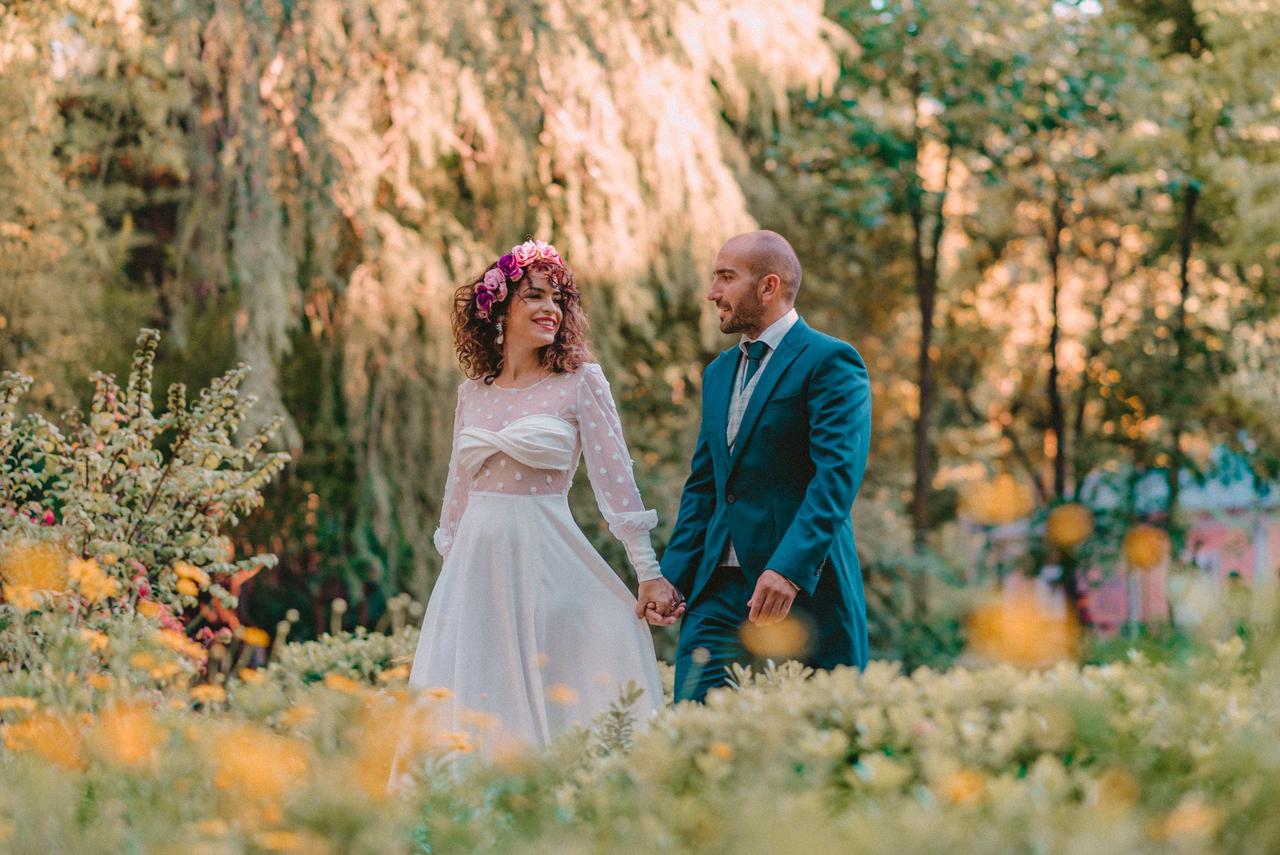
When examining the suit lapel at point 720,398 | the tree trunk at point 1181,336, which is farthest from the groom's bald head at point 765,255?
the tree trunk at point 1181,336

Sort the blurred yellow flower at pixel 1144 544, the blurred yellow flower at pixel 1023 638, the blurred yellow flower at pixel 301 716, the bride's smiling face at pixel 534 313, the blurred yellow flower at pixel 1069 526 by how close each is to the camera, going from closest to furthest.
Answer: the blurred yellow flower at pixel 301 716 → the blurred yellow flower at pixel 1023 638 → the bride's smiling face at pixel 534 313 → the blurred yellow flower at pixel 1144 544 → the blurred yellow flower at pixel 1069 526

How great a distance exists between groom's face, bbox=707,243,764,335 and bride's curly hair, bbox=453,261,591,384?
554 mm

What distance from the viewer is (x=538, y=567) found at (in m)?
4.35

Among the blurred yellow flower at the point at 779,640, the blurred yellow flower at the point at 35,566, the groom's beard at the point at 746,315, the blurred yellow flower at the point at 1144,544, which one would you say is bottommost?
the blurred yellow flower at the point at 1144,544

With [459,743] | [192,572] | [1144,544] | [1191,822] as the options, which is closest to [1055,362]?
[1144,544]

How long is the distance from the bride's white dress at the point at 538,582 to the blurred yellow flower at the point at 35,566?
3.36ft

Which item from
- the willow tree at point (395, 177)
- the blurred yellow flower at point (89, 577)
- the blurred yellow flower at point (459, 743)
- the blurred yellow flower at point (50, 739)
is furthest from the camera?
the willow tree at point (395, 177)

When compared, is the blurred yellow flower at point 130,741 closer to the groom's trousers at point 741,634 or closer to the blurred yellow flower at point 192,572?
the blurred yellow flower at point 192,572

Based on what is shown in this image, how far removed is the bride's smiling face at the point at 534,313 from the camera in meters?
4.51

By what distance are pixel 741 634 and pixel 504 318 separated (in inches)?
49.5

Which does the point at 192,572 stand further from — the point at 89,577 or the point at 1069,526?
the point at 1069,526

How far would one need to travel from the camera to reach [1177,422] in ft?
48.0

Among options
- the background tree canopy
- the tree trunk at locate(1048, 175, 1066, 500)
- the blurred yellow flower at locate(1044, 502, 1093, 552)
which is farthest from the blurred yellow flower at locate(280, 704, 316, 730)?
the tree trunk at locate(1048, 175, 1066, 500)

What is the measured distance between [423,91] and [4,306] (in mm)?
3044
